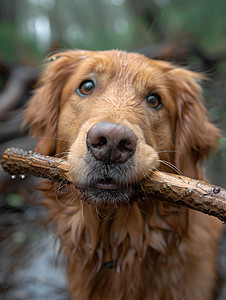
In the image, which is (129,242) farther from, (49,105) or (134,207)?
(49,105)

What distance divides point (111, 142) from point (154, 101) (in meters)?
0.92

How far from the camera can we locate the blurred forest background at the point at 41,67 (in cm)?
288

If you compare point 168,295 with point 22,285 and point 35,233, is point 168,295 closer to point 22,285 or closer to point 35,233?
point 22,285

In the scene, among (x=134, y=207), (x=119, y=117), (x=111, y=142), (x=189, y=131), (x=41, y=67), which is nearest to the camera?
(x=111, y=142)

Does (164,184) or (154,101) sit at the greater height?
(154,101)

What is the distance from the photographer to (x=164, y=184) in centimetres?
140

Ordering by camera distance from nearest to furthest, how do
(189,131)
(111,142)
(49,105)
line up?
(111,142)
(189,131)
(49,105)

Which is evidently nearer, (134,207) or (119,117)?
(119,117)

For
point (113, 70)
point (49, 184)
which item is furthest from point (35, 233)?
point (113, 70)

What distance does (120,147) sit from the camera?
141 centimetres

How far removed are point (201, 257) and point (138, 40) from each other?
3.68m

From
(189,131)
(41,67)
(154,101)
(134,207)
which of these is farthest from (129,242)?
(41,67)

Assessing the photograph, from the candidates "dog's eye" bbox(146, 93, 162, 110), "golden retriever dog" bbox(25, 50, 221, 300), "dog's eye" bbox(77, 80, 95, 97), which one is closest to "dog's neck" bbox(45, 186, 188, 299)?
"golden retriever dog" bbox(25, 50, 221, 300)

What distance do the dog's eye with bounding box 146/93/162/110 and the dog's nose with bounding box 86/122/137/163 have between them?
733mm
